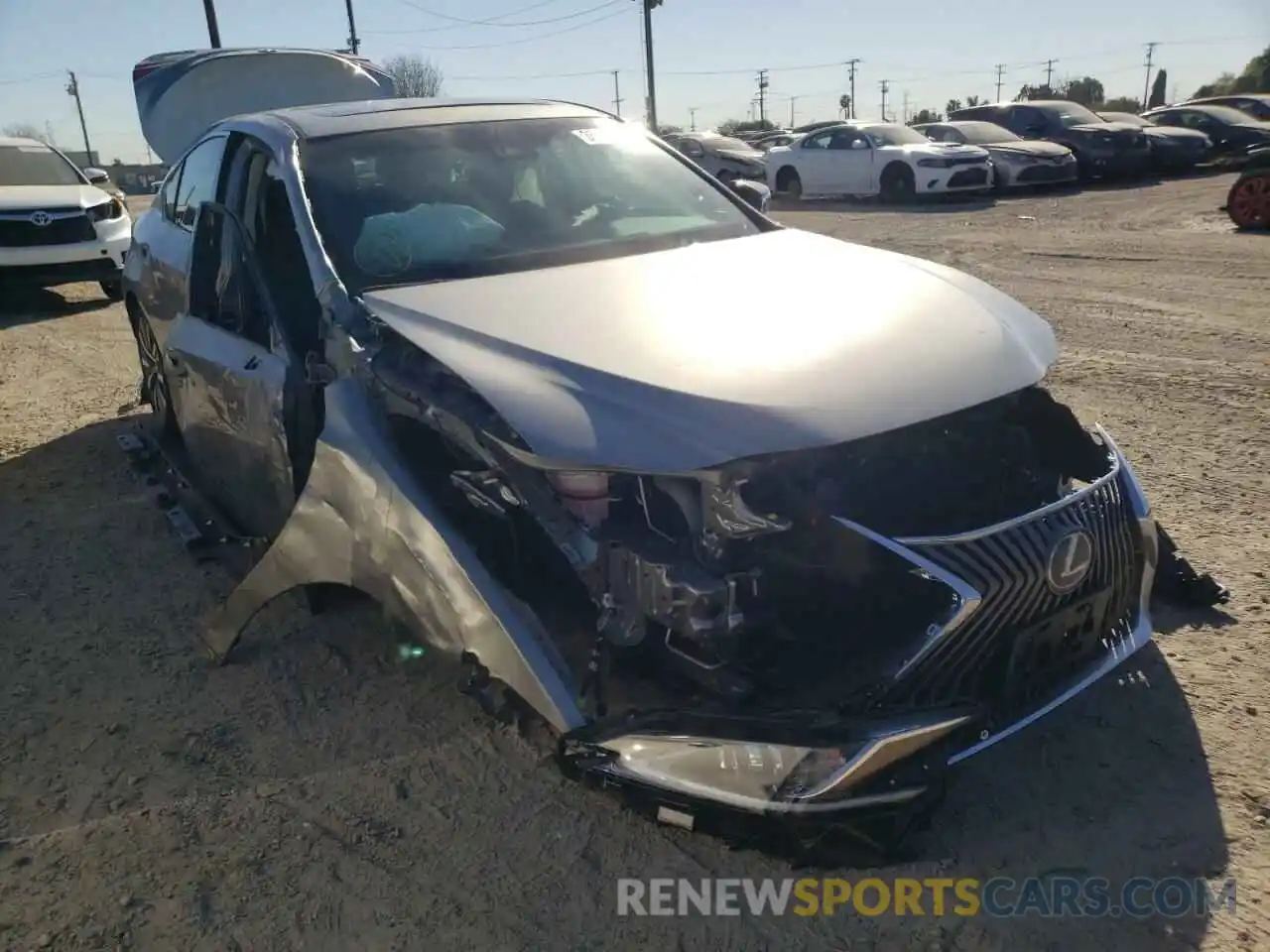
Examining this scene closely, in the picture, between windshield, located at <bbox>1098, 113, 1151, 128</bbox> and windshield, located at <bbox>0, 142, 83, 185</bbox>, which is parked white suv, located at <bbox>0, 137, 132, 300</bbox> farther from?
windshield, located at <bbox>1098, 113, 1151, 128</bbox>

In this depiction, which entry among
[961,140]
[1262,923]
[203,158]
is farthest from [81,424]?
[961,140]

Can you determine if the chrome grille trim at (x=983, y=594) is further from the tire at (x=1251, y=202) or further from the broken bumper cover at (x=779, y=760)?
the tire at (x=1251, y=202)

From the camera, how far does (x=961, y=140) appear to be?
18.0 m

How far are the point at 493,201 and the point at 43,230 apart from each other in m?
8.71

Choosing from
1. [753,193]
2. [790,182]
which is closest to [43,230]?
[753,193]

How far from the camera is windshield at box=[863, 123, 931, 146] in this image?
17.3 m

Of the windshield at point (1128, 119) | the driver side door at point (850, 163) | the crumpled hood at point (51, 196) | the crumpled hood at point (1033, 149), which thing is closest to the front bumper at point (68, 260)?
the crumpled hood at point (51, 196)

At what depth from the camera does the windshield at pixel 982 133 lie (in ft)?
59.0

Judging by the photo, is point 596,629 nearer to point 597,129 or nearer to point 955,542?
point 955,542

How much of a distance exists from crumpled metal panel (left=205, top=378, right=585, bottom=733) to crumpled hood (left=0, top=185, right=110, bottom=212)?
9.08 m

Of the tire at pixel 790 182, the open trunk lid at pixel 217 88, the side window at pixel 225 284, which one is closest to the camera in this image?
the side window at pixel 225 284

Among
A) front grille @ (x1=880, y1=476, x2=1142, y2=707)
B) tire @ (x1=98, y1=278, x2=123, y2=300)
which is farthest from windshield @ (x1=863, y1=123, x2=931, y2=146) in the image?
front grille @ (x1=880, y1=476, x2=1142, y2=707)

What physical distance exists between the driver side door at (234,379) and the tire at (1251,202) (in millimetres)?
11834

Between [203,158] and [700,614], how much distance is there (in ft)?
11.4
